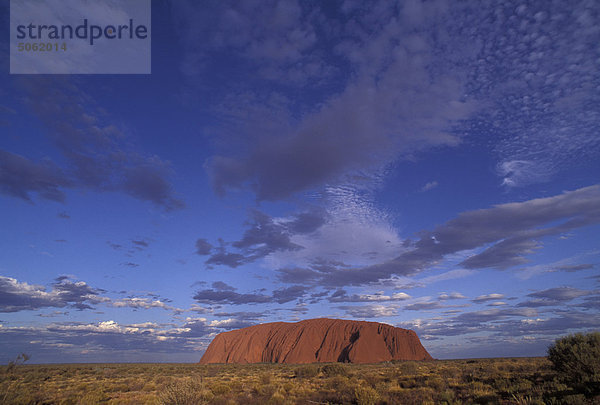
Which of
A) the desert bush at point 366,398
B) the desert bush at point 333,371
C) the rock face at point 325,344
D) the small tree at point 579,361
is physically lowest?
the rock face at point 325,344

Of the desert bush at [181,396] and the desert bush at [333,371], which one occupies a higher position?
the desert bush at [181,396]

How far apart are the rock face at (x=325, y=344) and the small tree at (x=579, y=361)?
2569 inches

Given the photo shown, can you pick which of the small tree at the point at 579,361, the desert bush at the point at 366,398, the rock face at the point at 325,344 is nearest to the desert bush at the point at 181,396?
the desert bush at the point at 366,398

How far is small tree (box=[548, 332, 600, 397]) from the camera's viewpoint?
1148 centimetres

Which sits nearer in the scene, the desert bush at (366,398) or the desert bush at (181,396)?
the desert bush at (181,396)

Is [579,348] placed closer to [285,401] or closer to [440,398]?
[440,398]

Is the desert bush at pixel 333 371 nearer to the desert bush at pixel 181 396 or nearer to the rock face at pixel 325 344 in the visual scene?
the desert bush at pixel 181 396

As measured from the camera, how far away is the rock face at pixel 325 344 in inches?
3031

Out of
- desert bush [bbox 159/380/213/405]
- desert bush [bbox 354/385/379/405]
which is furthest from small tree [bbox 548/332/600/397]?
desert bush [bbox 159/380/213/405]

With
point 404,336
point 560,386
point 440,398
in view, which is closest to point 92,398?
point 440,398

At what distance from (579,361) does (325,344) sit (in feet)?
254

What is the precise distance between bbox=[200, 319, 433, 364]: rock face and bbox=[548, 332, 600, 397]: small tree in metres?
65.2

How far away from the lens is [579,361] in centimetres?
1255

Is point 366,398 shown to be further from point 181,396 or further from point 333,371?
point 333,371
